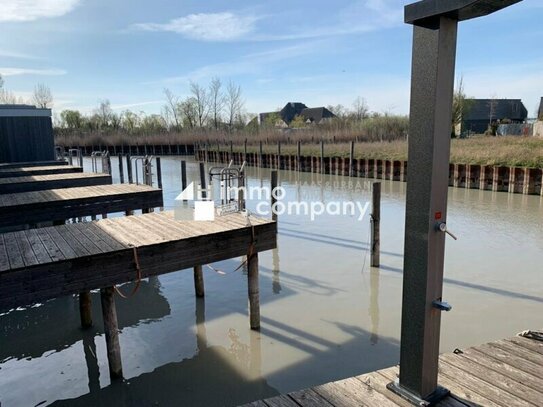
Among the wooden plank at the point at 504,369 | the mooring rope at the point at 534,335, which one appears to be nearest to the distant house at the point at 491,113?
the mooring rope at the point at 534,335

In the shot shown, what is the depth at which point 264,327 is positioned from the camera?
5215 mm

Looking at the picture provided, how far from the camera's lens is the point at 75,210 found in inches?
280

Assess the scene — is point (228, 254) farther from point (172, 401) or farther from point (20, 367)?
point (20, 367)

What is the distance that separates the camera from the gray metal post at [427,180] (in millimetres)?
1993

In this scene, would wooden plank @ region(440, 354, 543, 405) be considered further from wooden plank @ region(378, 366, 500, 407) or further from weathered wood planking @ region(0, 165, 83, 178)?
weathered wood planking @ region(0, 165, 83, 178)

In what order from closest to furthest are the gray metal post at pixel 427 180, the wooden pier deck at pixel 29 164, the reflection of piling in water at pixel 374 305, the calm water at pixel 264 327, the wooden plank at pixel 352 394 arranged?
the gray metal post at pixel 427 180, the wooden plank at pixel 352 394, the calm water at pixel 264 327, the reflection of piling in water at pixel 374 305, the wooden pier deck at pixel 29 164

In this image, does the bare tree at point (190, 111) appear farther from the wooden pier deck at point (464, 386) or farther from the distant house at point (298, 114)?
the wooden pier deck at point (464, 386)

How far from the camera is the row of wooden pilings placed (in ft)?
47.0

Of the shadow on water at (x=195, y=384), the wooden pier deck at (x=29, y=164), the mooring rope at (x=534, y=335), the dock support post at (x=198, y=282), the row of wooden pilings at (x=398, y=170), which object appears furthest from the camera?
the row of wooden pilings at (x=398, y=170)

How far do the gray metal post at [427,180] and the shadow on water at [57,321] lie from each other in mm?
4078

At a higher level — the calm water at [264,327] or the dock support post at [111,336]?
the dock support post at [111,336]

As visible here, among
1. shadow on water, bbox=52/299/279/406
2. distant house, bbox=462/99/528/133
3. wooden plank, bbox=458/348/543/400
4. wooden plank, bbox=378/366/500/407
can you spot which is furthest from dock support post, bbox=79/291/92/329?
distant house, bbox=462/99/528/133

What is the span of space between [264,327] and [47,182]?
20.7 ft

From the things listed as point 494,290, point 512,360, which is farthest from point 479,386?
point 494,290
